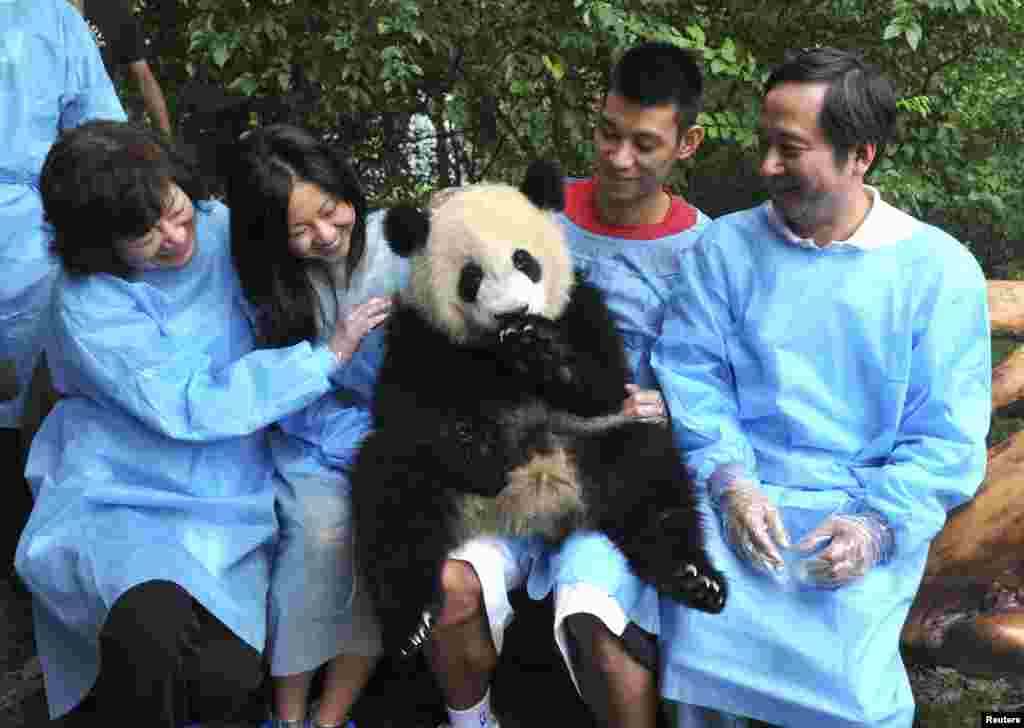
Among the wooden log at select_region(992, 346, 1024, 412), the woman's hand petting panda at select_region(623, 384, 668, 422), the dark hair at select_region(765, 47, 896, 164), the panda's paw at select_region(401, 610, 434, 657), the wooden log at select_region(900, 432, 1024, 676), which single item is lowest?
the wooden log at select_region(900, 432, 1024, 676)

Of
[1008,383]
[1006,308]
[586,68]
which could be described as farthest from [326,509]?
[586,68]

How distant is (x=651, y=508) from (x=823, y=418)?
456mm

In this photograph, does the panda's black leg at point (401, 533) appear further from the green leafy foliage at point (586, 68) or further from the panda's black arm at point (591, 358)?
the green leafy foliage at point (586, 68)

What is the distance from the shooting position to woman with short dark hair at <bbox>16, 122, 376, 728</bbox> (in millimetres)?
2283

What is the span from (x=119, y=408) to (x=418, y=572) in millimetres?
820

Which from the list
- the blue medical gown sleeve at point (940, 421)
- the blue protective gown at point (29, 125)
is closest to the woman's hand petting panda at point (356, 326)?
the blue protective gown at point (29, 125)

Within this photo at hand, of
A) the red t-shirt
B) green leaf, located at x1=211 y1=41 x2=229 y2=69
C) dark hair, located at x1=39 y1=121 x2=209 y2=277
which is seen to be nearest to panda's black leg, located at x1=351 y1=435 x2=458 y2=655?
dark hair, located at x1=39 y1=121 x2=209 y2=277

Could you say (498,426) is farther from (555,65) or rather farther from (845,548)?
(555,65)

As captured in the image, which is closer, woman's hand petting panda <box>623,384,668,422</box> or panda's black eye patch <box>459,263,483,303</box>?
panda's black eye patch <box>459,263,483,303</box>

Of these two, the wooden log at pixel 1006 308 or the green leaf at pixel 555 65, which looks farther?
the green leaf at pixel 555 65

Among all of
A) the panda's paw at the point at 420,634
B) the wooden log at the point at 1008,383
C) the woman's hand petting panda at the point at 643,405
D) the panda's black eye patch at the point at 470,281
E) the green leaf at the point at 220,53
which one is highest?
the panda's black eye patch at the point at 470,281

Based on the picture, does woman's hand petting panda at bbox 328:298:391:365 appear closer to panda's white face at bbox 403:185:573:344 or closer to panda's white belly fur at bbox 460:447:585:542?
panda's white face at bbox 403:185:573:344

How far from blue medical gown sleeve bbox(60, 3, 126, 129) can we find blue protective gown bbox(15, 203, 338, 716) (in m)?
0.95

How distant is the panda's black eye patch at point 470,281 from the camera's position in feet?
7.56
